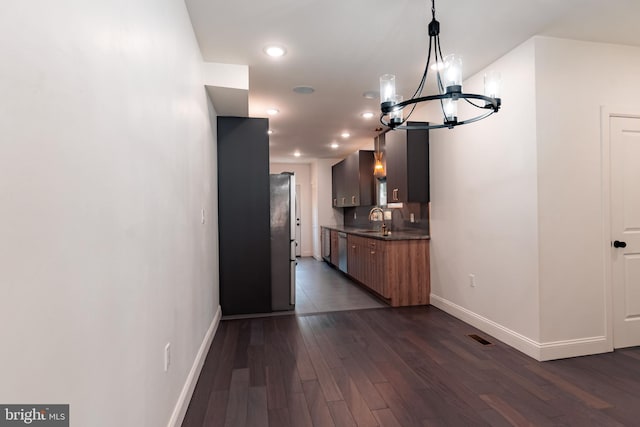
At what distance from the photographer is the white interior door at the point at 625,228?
9.22ft

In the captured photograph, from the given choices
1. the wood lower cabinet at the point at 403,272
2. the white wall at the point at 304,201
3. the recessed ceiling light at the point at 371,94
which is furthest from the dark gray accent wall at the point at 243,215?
the white wall at the point at 304,201

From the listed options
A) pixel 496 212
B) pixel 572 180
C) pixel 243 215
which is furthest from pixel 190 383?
pixel 572 180

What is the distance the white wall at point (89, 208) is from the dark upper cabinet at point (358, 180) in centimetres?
458

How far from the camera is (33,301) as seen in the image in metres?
0.68

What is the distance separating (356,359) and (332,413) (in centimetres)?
76

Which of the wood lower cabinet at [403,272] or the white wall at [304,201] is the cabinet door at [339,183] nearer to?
the white wall at [304,201]

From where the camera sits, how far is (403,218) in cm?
525

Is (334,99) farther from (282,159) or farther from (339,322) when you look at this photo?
(282,159)

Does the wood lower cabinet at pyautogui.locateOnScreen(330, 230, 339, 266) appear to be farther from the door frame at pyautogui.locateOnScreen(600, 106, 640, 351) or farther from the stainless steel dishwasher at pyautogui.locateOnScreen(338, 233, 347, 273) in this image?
the door frame at pyautogui.locateOnScreen(600, 106, 640, 351)

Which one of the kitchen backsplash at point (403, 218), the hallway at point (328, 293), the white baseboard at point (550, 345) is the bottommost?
the hallway at point (328, 293)

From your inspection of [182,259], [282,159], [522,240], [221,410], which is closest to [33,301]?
[182,259]

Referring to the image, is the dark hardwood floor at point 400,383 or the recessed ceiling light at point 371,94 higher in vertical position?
the recessed ceiling light at point 371,94

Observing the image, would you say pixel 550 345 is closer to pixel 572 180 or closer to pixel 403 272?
pixel 572 180

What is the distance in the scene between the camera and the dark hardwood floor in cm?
192
